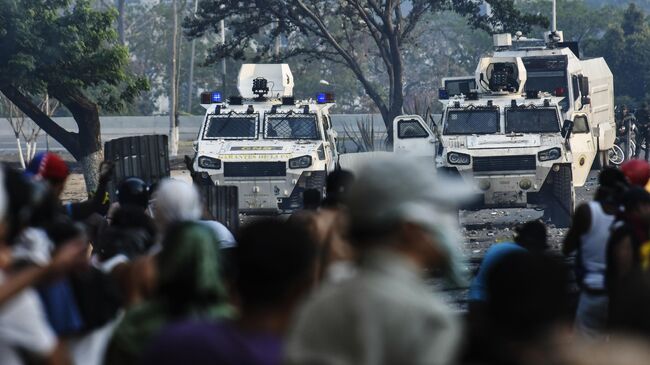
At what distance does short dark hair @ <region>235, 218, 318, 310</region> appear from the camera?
4.23 metres

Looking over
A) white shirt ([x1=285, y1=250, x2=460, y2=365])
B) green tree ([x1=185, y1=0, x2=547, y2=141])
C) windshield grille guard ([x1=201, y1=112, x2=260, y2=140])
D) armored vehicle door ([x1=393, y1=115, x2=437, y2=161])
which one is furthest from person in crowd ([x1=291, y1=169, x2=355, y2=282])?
green tree ([x1=185, y1=0, x2=547, y2=141])

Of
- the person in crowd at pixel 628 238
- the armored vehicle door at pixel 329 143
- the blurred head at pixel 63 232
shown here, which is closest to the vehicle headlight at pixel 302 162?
the armored vehicle door at pixel 329 143

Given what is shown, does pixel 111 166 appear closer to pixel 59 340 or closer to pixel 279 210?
pixel 59 340

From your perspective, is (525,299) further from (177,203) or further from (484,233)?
(484,233)

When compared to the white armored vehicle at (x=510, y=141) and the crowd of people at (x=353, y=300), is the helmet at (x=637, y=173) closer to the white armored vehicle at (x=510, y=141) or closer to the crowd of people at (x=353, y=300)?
the crowd of people at (x=353, y=300)

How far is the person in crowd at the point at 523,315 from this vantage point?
4.19 m

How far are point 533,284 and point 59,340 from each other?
2579mm

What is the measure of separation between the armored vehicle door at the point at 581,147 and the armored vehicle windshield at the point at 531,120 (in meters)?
0.38

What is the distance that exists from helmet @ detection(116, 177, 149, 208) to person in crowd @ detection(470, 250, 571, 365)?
17.3 ft

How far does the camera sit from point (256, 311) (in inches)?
167

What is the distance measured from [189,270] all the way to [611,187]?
4690 mm

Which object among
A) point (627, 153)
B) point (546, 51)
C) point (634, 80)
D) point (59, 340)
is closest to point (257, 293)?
point (59, 340)

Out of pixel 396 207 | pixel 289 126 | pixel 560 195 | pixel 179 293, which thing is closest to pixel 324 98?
pixel 289 126

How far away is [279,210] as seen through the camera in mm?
25156
